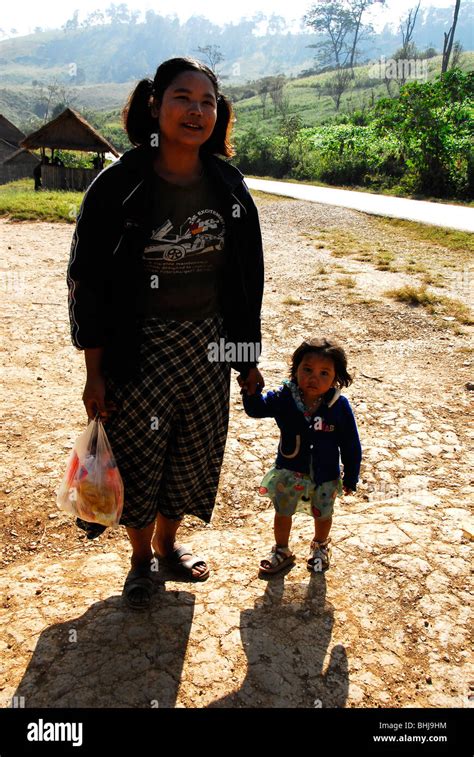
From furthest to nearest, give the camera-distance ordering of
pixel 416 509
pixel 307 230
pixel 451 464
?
1. pixel 307 230
2. pixel 451 464
3. pixel 416 509

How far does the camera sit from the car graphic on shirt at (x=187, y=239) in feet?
6.39

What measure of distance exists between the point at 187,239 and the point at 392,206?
39.5ft

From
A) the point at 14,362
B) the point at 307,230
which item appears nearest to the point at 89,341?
the point at 14,362

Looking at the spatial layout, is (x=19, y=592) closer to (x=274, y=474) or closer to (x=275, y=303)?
(x=274, y=474)

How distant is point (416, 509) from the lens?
3053mm

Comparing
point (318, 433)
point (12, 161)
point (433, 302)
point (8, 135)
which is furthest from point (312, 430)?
point (8, 135)

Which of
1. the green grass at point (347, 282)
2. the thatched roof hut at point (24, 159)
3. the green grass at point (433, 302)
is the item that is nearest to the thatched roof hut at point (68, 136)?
the thatched roof hut at point (24, 159)

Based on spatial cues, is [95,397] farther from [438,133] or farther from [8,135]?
[8,135]

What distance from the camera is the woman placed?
1.91 m

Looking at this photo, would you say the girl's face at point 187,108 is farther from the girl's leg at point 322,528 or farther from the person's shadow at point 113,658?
the person's shadow at point 113,658

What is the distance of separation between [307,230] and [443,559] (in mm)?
8859

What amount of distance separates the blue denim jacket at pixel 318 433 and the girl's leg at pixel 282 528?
0.25m

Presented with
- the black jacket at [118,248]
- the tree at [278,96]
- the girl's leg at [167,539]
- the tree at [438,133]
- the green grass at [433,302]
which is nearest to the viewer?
the black jacket at [118,248]

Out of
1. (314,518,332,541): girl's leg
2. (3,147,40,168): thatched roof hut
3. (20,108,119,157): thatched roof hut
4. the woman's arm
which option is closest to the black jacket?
the woman's arm
